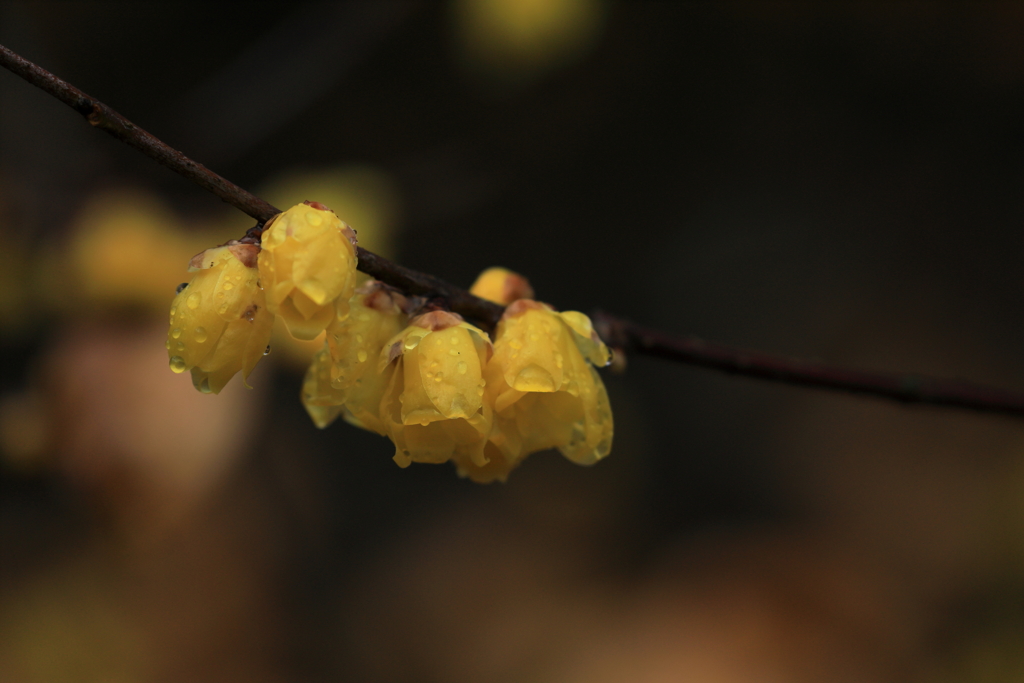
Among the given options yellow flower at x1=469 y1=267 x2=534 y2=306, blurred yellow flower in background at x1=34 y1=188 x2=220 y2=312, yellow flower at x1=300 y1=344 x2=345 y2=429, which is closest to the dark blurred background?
blurred yellow flower in background at x1=34 y1=188 x2=220 y2=312

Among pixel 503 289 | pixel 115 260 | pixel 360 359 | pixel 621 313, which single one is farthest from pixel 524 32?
pixel 360 359

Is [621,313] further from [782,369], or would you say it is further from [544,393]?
[544,393]

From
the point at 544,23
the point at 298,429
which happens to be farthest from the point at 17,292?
the point at 544,23

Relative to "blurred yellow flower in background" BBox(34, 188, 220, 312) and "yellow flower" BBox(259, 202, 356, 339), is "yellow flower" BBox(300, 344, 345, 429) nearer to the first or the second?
"yellow flower" BBox(259, 202, 356, 339)

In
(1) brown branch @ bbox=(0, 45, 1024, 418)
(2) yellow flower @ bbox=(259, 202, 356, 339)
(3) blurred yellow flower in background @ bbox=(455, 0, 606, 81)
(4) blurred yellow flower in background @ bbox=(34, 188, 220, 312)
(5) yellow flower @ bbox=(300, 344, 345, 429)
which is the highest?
(3) blurred yellow flower in background @ bbox=(455, 0, 606, 81)

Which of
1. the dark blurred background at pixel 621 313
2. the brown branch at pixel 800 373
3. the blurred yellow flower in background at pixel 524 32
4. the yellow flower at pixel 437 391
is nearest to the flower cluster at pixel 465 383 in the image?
the yellow flower at pixel 437 391

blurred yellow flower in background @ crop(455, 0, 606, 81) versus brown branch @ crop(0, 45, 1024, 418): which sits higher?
blurred yellow flower in background @ crop(455, 0, 606, 81)
